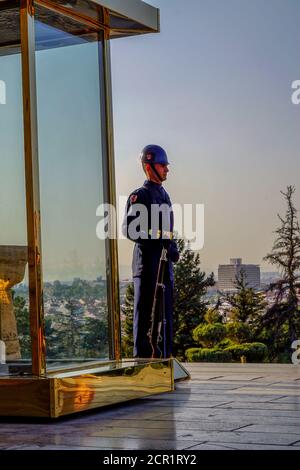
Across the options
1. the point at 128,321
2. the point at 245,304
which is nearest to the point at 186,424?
the point at 245,304

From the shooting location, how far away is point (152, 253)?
5855mm

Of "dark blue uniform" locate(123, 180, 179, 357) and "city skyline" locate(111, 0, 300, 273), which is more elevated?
"city skyline" locate(111, 0, 300, 273)

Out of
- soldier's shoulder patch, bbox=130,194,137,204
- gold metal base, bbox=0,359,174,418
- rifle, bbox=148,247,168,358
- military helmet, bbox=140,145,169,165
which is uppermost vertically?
military helmet, bbox=140,145,169,165

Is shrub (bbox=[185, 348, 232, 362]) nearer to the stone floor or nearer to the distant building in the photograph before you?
the distant building

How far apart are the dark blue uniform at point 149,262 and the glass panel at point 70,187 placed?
2.65 ft

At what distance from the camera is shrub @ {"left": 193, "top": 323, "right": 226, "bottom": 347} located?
8.62 m

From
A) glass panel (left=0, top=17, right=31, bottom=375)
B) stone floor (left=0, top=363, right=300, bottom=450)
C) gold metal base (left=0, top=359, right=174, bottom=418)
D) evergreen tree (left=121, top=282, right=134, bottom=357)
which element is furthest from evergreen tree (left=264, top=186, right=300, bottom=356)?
glass panel (left=0, top=17, right=31, bottom=375)

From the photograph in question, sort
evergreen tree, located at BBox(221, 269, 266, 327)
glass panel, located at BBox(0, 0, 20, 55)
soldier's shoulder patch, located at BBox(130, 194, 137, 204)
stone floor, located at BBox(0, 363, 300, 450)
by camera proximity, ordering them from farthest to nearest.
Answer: evergreen tree, located at BBox(221, 269, 266, 327) < soldier's shoulder patch, located at BBox(130, 194, 137, 204) < glass panel, located at BBox(0, 0, 20, 55) < stone floor, located at BBox(0, 363, 300, 450)

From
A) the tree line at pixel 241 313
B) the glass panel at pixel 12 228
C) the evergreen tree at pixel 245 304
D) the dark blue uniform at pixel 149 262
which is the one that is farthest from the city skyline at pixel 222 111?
the glass panel at pixel 12 228

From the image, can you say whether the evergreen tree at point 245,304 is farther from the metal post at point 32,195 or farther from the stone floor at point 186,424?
the metal post at point 32,195

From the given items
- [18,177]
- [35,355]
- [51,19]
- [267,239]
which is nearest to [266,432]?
[35,355]

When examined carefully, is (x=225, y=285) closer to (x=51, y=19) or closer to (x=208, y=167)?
(x=208, y=167)

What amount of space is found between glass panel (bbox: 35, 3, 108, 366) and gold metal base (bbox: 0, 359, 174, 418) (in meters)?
0.17

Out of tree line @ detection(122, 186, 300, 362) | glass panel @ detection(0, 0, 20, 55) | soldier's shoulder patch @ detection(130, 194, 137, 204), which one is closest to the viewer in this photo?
glass panel @ detection(0, 0, 20, 55)
